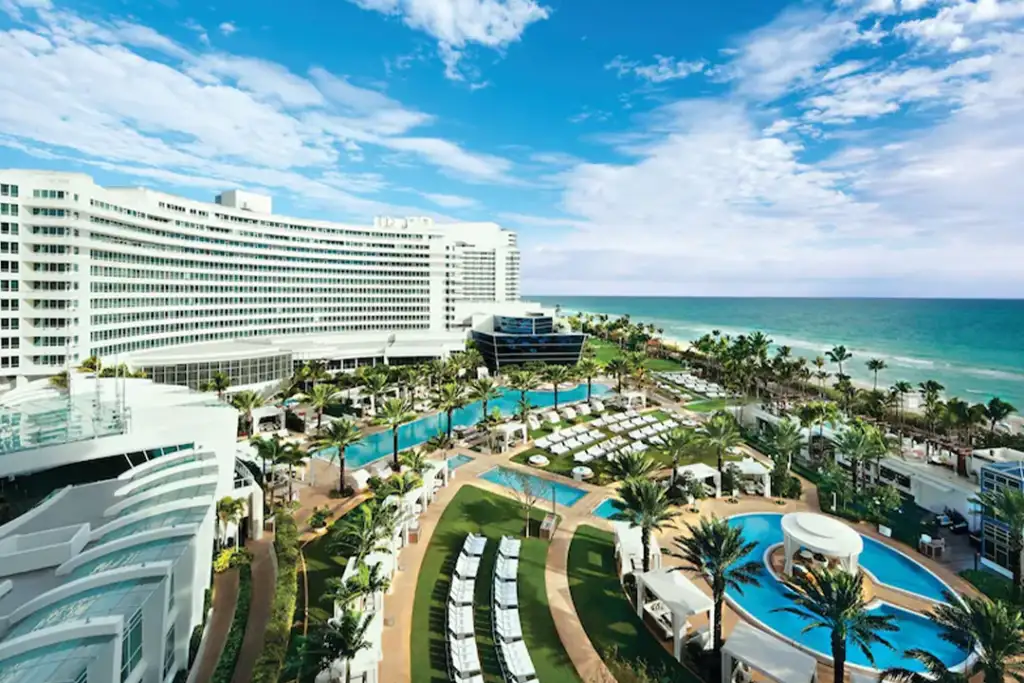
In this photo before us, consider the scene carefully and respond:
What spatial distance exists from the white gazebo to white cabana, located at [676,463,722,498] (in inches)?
346

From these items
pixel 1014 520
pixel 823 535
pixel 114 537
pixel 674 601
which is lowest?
pixel 674 601

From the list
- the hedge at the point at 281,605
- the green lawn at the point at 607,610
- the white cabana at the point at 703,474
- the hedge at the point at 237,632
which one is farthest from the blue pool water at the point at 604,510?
the hedge at the point at 237,632

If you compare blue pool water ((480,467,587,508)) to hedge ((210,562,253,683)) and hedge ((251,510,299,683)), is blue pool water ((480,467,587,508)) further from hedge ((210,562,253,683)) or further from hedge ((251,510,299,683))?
hedge ((210,562,253,683))

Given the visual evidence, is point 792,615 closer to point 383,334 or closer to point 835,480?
point 835,480

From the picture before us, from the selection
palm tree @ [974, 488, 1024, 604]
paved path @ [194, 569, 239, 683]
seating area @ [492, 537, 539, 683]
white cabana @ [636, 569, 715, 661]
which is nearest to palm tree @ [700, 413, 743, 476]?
palm tree @ [974, 488, 1024, 604]

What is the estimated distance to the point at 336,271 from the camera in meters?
89.2

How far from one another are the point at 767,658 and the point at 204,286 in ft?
258

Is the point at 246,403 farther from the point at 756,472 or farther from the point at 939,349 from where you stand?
the point at 939,349

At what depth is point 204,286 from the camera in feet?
237

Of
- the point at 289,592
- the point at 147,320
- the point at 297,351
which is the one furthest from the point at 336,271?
the point at 289,592

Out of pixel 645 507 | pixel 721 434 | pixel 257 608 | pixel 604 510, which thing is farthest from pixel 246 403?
pixel 721 434

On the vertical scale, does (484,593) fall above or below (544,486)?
below

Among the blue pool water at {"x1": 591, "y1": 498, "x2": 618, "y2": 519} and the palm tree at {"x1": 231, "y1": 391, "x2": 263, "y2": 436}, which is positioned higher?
the palm tree at {"x1": 231, "y1": 391, "x2": 263, "y2": 436}

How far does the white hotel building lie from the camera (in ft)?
159
